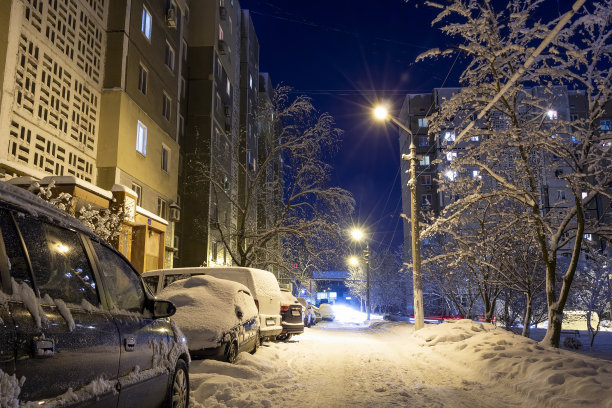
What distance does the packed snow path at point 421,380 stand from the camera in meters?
6.27

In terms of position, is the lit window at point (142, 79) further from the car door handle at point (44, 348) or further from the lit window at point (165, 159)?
the car door handle at point (44, 348)

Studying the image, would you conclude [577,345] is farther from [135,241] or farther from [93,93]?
[93,93]

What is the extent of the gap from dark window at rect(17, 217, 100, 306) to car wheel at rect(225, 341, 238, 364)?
5.17m

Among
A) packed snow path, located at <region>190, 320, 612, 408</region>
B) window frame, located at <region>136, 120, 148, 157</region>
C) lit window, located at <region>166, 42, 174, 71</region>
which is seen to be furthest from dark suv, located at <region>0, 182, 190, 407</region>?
lit window, located at <region>166, 42, 174, 71</region>

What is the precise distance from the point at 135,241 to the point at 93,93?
17.3 feet

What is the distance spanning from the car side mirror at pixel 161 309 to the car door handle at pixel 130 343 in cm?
48

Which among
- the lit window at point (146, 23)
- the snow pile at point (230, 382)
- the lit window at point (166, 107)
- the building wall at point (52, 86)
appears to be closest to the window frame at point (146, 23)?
the lit window at point (146, 23)

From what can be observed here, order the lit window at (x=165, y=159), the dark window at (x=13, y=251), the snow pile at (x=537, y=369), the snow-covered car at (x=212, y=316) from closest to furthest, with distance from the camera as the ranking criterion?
the dark window at (x=13, y=251) → the snow pile at (x=537, y=369) → the snow-covered car at (x=212, y=316) → the lit window at (x=165, y=159)

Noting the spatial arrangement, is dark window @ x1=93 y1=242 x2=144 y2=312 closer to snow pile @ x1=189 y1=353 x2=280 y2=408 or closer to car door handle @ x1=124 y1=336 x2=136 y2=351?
car door handle @ x1=124 y1=336 x2=136 y2=351

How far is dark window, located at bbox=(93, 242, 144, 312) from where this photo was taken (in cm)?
382

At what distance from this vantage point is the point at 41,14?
1395 cm

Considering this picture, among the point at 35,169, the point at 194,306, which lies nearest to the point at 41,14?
the point at 35,169

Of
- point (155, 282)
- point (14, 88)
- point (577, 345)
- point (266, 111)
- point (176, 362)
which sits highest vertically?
point (266, 111)

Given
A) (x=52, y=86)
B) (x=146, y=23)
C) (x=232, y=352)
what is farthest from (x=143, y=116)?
(x=232, y=352)
